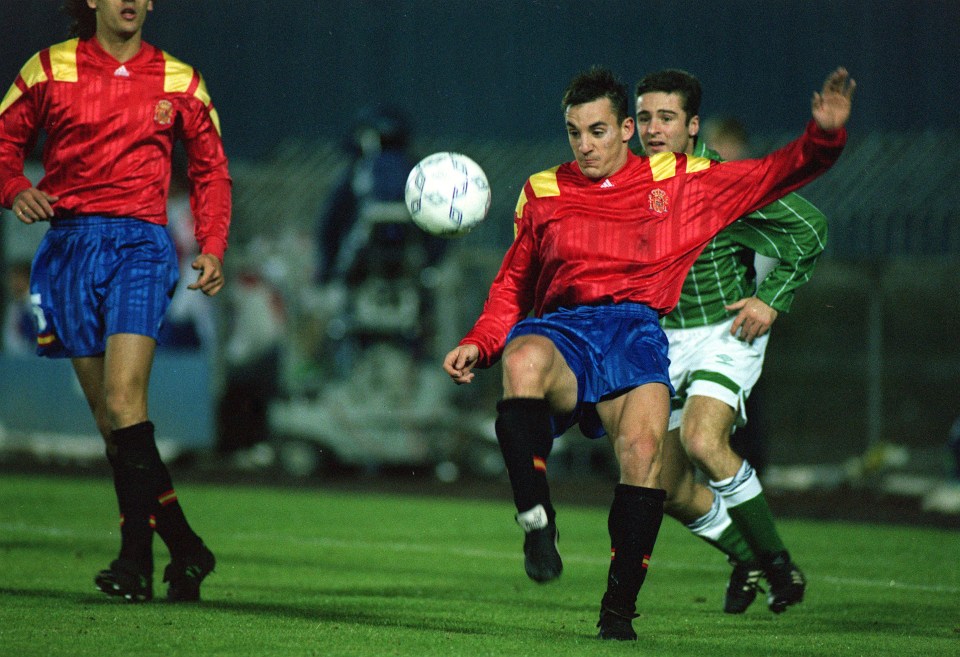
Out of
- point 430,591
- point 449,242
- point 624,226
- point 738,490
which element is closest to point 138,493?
point 430,591

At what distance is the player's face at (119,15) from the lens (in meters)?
5.56

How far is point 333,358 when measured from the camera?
1288 cm

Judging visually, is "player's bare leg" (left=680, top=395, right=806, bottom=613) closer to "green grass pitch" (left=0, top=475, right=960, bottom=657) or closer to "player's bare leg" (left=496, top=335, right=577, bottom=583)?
"green grass pitch" (left=0, top=475, right=960, bottom=657)

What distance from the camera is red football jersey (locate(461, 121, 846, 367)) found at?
16.4 feet

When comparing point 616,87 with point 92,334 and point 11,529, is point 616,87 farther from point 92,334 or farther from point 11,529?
point 11,529

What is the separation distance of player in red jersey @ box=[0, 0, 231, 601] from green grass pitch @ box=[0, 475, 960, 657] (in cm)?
41

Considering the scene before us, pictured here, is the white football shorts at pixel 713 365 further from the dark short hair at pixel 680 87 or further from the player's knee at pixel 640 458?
the player's knee at pixel 640 458

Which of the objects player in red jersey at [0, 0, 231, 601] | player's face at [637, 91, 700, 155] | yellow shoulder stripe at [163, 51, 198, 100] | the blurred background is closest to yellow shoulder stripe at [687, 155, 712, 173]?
player's face at [637, 91, 700, 155]

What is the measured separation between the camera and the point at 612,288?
4.98 meters

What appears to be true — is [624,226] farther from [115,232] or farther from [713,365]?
[115,232]

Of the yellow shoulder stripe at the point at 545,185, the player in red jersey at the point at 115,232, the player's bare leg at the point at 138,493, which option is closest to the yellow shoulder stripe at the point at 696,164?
the yellow shoulder stripe at the point at 545,185

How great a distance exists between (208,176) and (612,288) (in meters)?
1.75

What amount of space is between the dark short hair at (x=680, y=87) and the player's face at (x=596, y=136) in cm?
98

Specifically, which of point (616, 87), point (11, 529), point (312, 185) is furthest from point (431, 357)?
point (616, 87)
